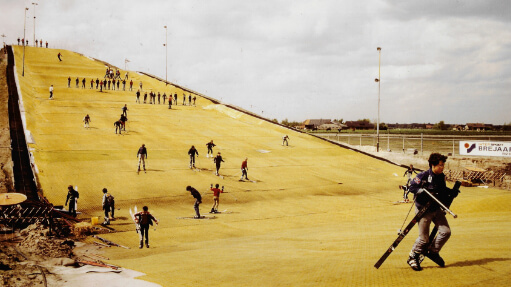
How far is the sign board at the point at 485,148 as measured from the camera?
3519 centimetres

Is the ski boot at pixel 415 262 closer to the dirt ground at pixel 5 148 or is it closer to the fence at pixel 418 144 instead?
the dirt ground at pixel 5 148

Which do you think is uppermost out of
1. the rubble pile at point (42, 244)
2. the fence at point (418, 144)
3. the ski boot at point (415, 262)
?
the fence at point (418, 144)

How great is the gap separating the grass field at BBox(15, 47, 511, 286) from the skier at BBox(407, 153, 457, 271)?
0.49 m

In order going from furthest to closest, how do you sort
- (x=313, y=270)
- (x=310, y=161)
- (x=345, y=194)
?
(x=310, y=161), (x=345, y=194), (x=313, y=270)

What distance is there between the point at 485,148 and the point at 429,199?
34464mm

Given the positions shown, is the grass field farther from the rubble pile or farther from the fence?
the fence

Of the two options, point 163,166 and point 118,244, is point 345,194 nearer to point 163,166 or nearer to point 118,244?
point 163,166

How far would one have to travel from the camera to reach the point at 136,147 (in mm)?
32812

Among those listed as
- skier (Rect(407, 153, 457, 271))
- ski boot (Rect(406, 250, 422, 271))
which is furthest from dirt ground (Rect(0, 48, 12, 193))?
skier (Rect(407, 153, 457, 271))

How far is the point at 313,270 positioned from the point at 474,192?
84.7ft

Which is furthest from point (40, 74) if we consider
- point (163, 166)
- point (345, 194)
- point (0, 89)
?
point (345, 194)

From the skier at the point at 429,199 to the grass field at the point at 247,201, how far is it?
0.49 metres

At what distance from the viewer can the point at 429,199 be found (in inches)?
268

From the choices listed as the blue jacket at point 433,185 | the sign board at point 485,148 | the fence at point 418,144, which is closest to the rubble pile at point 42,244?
the blue jacket at point 433,185
